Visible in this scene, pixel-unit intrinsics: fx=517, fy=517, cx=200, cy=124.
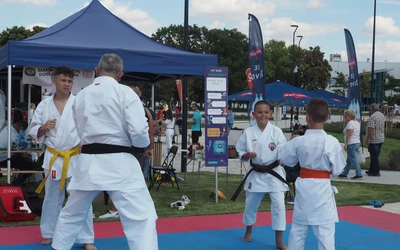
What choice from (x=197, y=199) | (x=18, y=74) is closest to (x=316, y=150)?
(x=197, y=199)

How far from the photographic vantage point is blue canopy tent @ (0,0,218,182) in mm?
7629

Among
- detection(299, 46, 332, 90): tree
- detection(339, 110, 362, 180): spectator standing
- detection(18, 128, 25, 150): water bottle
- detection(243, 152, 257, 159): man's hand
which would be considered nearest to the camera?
detection(243, 152, 257, 159): man's hand

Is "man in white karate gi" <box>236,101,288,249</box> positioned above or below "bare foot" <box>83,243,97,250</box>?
above

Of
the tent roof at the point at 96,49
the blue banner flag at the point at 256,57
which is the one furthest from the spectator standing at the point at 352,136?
the tent roof at the point at 96,49

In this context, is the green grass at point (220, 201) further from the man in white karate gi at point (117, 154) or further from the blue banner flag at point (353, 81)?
the man in white karate gi at point (117, 154)

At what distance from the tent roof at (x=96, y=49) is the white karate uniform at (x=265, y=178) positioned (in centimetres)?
285

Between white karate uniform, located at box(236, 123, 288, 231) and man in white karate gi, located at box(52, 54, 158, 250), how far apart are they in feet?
6.45

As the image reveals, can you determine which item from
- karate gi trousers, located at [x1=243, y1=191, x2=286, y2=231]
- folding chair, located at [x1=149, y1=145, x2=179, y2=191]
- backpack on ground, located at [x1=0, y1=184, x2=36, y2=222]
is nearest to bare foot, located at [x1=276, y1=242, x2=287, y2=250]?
karate gi trousers, located at [x1=243, y1=191, x2=286, y2=231]

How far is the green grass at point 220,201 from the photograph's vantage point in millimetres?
7987

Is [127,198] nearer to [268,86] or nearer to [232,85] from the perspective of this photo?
[268,86]

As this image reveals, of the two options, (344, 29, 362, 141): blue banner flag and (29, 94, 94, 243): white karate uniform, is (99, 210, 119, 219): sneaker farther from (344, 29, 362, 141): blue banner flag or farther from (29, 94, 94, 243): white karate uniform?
(344, 29, 362, 141): blue banner flag

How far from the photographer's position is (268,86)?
18000mm

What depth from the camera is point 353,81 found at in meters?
14.2

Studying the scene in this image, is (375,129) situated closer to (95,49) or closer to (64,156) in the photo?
(95,49)
